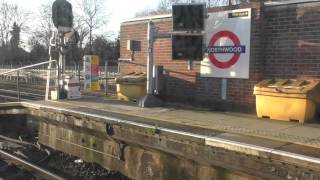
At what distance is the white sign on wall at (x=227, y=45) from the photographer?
1005 cm

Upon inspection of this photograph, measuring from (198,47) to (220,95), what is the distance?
1152mm

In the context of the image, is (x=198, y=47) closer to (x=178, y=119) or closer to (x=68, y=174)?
(x=178, y=119)

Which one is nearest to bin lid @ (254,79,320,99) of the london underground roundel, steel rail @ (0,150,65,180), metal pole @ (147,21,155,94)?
the london underground roundel

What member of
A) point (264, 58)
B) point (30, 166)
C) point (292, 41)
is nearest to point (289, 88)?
point (292, 41)

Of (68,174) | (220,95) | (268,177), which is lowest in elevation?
(68,174)

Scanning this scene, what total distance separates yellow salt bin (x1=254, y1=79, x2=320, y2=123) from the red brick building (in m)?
0.40

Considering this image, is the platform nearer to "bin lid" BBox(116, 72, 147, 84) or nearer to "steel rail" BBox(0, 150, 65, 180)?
"bin lid" BBox(116, 72, 147, 84)

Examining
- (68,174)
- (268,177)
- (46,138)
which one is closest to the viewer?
(268,177)

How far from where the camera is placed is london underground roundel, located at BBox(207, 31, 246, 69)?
10.2 m

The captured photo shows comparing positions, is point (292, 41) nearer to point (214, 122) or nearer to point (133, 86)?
point (214, 122)

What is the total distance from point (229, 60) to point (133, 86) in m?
2.90

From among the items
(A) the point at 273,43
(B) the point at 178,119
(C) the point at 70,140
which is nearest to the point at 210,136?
(B) the point at 178,119

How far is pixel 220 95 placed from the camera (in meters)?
10.7

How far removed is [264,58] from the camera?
9.87m
